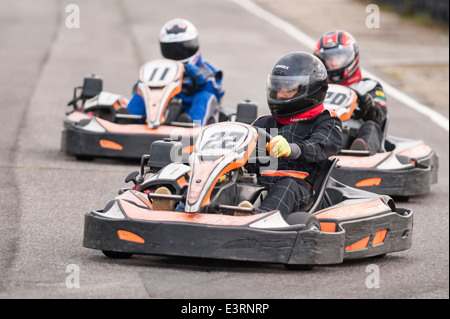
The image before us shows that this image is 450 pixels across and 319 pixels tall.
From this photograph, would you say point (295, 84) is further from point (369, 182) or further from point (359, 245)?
point (369, 182)

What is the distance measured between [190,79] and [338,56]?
1.63m

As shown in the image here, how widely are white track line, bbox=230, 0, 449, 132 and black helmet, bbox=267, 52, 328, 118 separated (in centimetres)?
777

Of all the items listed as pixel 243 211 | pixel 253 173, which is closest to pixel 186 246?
pixel 243 211

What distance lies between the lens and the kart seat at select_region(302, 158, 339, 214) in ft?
22.7

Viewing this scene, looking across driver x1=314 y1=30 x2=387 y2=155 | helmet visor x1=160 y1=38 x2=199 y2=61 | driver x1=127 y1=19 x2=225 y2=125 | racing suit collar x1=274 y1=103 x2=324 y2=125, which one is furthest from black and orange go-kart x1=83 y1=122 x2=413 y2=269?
helmet visor x1=160 y1=38 x2=199 y2=61

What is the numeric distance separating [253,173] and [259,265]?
2.39 feet

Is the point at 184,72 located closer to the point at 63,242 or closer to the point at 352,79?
the point at 352,79

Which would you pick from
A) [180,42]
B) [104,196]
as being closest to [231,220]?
[104,196]

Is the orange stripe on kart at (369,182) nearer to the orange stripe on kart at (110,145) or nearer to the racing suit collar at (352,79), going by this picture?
the racing suit collar at (352,79)

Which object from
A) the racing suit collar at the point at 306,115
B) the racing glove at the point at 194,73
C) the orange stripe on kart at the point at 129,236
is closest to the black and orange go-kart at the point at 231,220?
the orange stripe on kart at the point at 129,236

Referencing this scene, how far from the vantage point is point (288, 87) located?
7105 mm

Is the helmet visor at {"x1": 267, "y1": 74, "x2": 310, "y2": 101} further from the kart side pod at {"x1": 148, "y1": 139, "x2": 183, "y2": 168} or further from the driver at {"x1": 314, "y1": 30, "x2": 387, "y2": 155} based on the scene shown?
the driver at {"x1": 314, "y1": 30, "x2": 387, "y2": 155}

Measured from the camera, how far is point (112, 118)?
11250 millimetres

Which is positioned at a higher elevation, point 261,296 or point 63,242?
point 261,296
